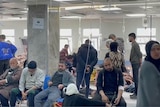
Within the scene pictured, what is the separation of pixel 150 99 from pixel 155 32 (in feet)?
36.0

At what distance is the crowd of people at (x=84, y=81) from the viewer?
9.92 ft

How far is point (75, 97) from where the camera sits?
14.0ft

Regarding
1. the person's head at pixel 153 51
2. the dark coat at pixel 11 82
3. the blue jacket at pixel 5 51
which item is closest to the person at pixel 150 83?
the person's head at pixel 153 51

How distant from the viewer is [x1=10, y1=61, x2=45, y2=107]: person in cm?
611

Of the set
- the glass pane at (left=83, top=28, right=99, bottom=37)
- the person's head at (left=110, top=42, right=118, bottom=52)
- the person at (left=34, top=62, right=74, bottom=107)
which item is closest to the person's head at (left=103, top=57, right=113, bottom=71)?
the person at (left=34, top=62, right=74, bottom=107)

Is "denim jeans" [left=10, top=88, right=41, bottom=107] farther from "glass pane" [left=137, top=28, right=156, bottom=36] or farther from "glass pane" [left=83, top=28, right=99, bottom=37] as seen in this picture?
"glass pane" [left=83, top=28, right=99, bottom=37]

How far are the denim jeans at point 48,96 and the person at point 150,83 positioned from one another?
117 inches

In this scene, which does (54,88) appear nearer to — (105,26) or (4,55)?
(4,55)

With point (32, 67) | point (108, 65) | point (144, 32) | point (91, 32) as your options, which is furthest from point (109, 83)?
point (91, 32)

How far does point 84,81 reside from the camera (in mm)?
7688

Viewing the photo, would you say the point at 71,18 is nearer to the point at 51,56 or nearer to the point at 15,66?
the point at 51,56

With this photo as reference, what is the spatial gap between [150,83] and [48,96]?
127 inches

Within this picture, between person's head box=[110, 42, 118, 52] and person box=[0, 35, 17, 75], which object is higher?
person's head box=[110, 42, 118, 52]

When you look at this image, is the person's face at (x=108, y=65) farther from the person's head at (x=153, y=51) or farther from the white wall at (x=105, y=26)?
the white wall at (x=105, y=26)
